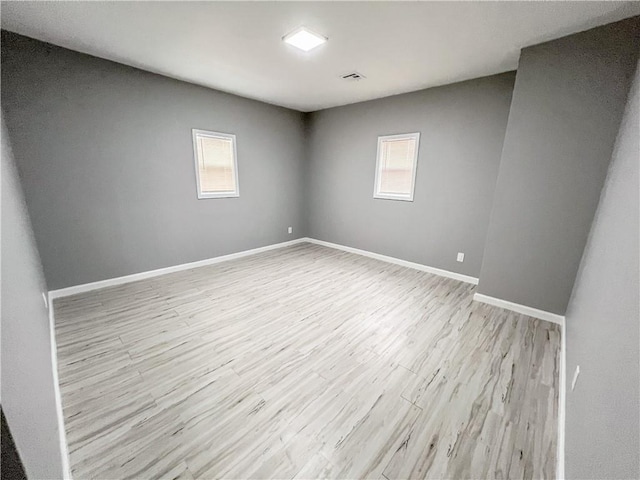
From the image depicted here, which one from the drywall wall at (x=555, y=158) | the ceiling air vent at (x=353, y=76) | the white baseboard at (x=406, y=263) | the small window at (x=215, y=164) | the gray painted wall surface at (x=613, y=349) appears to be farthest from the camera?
the small window at (x=215, y=164)

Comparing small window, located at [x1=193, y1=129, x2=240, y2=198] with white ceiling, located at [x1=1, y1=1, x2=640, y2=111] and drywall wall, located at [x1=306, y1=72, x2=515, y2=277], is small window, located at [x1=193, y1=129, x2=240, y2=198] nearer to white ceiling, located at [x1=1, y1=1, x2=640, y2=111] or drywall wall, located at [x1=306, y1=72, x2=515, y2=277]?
white ceiling, located at [x1=1, y1=1, x2=640, y2=111]

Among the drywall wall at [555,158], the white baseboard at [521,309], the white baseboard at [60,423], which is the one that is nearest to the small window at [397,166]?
the drywall wall at [555,158]

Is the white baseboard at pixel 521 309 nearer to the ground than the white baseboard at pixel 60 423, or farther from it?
farther from it

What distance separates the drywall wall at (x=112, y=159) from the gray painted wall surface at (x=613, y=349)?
4.37 meters

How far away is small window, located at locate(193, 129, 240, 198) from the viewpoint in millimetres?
3846

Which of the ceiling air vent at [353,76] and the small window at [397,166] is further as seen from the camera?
the small window at [397,166]

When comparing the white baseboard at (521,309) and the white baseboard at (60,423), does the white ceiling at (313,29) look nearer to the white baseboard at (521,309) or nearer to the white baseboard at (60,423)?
the white baseboard at (521,309)

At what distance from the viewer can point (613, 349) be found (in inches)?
38.2

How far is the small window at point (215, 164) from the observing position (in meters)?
3.85

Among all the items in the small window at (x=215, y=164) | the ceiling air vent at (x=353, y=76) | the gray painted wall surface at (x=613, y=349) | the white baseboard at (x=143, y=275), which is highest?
the ceiling air vent at (x=353, y=76)

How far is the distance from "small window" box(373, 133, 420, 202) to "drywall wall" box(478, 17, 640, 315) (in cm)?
145

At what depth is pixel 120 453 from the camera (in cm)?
131

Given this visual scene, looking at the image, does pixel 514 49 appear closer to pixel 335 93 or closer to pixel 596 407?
pixel 335 93

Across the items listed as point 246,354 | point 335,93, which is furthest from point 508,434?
point 335,93
